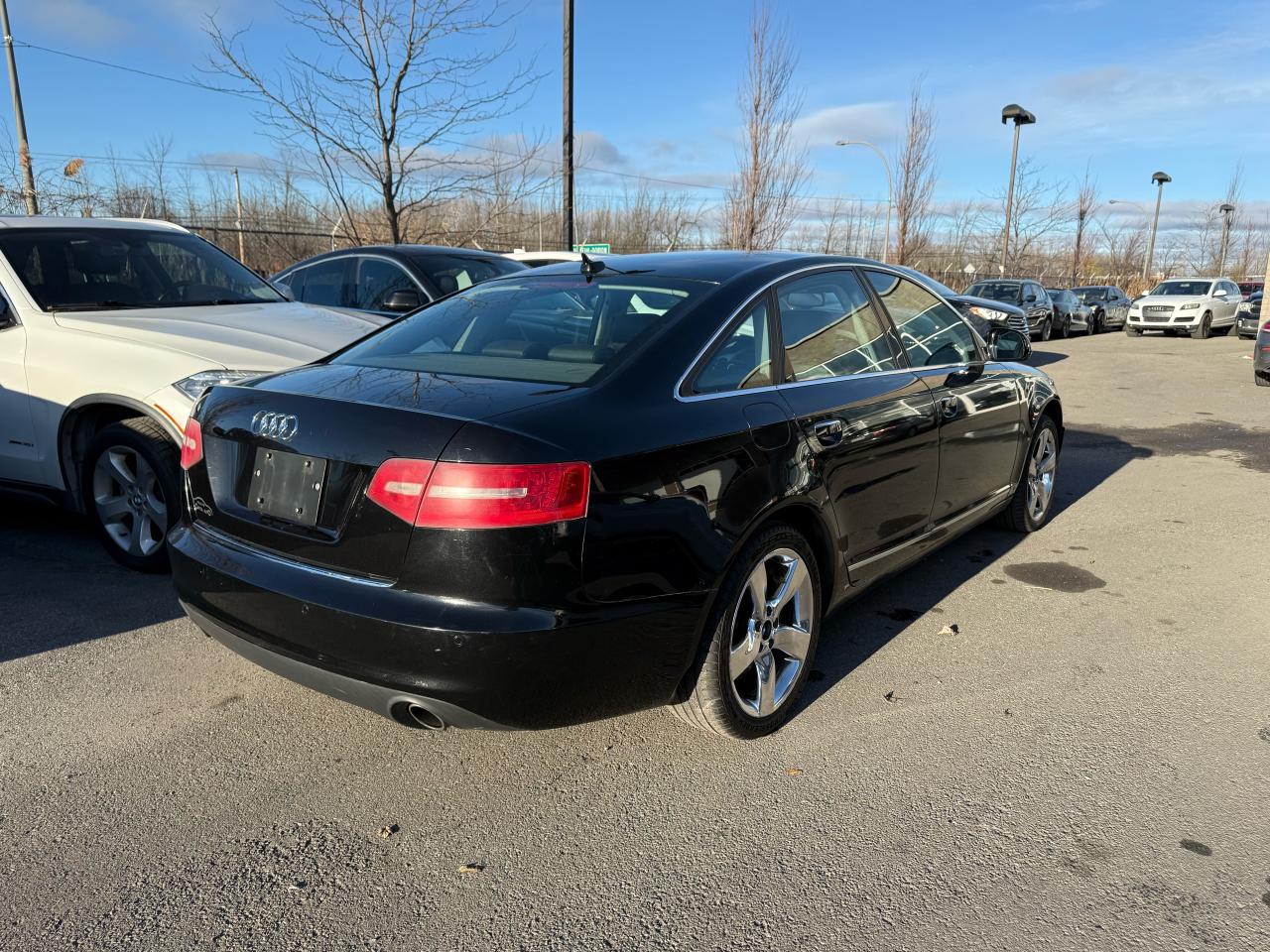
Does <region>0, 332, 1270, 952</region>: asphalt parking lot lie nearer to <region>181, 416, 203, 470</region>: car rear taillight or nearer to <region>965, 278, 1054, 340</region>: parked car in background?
<region>181, 416, 203, 470</region>: car rear taillight

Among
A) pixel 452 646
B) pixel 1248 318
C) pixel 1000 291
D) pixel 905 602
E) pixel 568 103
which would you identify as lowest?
pixel 905 602

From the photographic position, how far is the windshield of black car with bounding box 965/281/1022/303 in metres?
22.6

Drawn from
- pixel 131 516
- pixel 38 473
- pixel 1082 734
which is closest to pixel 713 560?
pixel 1082 734

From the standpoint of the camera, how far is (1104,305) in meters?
29.2

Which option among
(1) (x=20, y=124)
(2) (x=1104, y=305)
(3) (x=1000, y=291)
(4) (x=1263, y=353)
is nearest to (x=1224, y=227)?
(2) (x=1104, y=305)

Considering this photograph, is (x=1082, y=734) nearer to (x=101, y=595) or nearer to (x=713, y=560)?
(x=713, y=560)

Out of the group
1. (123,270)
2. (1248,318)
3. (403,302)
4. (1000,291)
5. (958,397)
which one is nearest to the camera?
(958,397)

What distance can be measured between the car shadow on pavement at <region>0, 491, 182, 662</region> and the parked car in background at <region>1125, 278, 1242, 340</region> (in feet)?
90.1

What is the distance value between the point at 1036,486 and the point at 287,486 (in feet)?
15.2

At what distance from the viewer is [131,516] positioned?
4715mm

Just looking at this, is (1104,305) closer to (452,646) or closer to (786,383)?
(786,383)

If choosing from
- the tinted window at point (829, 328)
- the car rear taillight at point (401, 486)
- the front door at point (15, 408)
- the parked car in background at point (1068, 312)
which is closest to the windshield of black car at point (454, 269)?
the front door at point (15, 408)

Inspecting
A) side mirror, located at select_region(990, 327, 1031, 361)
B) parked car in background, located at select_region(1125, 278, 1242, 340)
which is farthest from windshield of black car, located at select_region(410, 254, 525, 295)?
parked car in background, located at select_region(1125, 278, 1242, 340)

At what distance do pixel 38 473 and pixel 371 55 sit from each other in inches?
328
